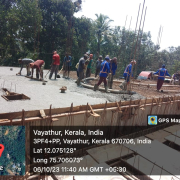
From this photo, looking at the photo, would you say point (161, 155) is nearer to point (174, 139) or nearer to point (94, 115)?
point (174, 139)

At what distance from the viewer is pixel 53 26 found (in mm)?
16484

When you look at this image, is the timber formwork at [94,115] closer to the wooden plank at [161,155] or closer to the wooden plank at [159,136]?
the wooden plank at [159,136]

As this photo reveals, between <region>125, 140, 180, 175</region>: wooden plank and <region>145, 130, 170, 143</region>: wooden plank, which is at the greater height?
<region>145, 130, 170, 143</region>: wooden plank

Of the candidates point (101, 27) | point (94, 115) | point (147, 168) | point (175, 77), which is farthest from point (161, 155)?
point (101, 27)

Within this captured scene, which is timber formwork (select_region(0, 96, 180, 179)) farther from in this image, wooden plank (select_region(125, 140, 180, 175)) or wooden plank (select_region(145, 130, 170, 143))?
wooden plank (select_region(125, 140, 180, 175))

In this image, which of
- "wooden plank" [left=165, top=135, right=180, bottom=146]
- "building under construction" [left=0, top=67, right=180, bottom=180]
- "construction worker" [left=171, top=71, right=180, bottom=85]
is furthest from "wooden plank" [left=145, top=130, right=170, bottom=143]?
"construction worker" [left=171, top=71, right=180, bottom=85]

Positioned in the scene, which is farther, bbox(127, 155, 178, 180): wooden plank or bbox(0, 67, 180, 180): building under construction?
bbox(127, 155, 178, 180): wooden plank

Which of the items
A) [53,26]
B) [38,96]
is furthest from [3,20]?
[38,96]

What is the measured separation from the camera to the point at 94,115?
13.2 ft

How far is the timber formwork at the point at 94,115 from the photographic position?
333 centimetres

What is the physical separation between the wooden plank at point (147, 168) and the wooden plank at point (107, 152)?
1.09 ft

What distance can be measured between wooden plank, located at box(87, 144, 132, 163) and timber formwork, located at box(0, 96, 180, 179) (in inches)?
25.9

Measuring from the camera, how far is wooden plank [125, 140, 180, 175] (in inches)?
163

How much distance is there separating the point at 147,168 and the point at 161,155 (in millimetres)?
813
